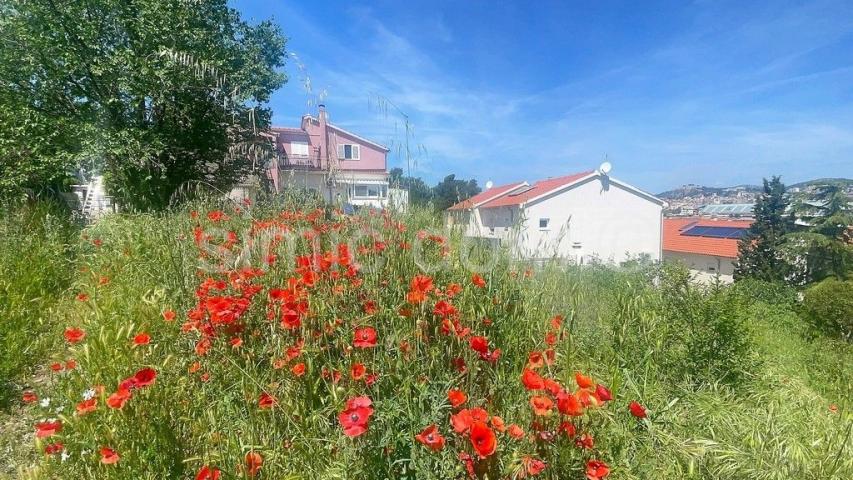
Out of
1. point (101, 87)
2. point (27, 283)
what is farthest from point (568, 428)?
point (101, 87)

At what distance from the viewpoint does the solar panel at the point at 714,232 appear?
23.5 meters

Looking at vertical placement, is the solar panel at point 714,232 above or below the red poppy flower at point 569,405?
below

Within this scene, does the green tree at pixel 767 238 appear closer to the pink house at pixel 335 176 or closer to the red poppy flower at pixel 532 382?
the pink house at pixel 335 176

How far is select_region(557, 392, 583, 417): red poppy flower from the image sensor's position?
94cm

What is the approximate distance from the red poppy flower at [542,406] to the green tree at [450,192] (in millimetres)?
2036

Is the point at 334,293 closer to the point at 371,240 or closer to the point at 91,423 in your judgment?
the point at 371,240

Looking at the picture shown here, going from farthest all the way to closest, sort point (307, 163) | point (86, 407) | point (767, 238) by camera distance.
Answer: point (767, 238) → point (307, 163) → point (86, 407)

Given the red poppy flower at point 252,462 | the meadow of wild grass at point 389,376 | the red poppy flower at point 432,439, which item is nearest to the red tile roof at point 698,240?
the meadow of wild grass at point 389,376

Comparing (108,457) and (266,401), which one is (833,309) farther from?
(108,457)

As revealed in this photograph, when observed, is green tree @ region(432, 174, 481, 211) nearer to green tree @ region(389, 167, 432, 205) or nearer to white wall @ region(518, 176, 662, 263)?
green tree @ region(389, 167, 432, 205)

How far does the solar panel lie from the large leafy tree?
86.3 feet

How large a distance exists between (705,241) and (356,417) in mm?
29206

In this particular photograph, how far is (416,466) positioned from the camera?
37.4 inches

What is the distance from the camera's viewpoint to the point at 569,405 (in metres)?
0.94
